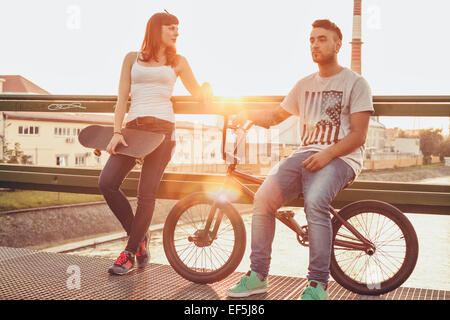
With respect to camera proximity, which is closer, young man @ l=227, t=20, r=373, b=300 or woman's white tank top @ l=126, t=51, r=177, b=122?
young man @ l=227, t=20, r=373, b=300

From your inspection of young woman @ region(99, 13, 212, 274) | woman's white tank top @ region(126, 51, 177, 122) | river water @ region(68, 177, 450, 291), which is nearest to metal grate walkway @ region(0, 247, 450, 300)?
young woman @ region(99, 13, 212, 274)

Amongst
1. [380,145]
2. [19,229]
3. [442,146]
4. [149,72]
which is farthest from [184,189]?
[442,146]

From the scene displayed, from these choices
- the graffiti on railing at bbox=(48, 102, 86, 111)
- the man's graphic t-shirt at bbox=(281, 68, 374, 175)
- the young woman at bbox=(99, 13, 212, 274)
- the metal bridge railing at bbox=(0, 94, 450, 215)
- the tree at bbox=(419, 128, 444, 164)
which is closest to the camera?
the man's graphic t-shirt at bbox=(281, 68, 374, 175)

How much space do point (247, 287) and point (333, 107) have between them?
102cm

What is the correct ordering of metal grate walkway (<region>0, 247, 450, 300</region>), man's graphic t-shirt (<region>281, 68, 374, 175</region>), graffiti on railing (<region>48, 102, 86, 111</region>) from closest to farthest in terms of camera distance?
1. man's graphic t-shirt (<region>281, 68, 374, 175</region>)
2. metal grate walkway (<region>0, 247, 450, 300</region>)
3. graffiti on railing (<region>48, 102, 86, 111</region>)

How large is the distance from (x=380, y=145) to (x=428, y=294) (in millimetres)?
74294

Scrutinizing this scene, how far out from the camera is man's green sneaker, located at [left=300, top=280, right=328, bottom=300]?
2537 millimetres

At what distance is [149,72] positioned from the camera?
3090 mm

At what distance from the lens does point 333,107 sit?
107 inches

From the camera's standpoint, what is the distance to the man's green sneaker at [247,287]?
2.73 m

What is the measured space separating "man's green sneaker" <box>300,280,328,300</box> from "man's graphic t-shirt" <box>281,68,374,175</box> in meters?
0.61

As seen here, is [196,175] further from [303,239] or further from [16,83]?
[16,83]

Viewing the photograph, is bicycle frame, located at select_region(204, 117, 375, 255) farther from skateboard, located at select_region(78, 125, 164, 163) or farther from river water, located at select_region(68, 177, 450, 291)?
river water, located at select_region(68, 177, 450, 291)

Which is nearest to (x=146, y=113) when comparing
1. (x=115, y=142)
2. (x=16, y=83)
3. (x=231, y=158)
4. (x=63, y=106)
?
(x=115, y=142)
